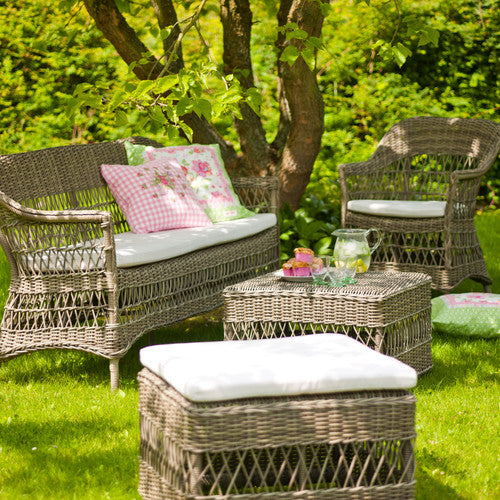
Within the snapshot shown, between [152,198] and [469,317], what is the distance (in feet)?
5.27

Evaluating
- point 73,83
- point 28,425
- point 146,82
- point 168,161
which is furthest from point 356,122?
A: point 28,425

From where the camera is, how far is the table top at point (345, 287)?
10.6 ft

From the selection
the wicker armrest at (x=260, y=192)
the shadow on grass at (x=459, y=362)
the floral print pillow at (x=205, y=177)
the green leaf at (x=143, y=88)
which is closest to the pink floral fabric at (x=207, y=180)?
the floral print pillow at (x=205, y=177)

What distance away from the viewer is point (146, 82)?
353 cm

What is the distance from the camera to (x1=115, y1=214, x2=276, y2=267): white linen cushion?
3574 millimetres

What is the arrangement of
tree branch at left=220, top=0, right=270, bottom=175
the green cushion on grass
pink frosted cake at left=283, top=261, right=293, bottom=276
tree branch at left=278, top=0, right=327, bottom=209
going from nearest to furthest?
1. pink frosted cake at left=283, top=261, right=293, bottom=276
2. the green cushion on grass
3. tree branch at left=278, top=0, right=327, bottom=209
4. tree branch at left=220, top=0, right=270, bottom=175

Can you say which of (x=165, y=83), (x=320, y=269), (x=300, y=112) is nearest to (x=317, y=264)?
(x=320, y=269)

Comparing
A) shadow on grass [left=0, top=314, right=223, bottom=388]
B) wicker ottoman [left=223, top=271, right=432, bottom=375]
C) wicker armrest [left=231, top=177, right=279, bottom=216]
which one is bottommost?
shadow on grass [left=0, top=314, right=223, bottom=388]

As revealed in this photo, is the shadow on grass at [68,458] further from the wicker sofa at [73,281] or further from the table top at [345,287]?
the table top at [345,287]

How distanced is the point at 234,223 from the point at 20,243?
124 centimetres

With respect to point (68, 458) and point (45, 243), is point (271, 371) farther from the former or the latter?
point (45, 243)

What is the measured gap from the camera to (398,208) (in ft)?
15.5

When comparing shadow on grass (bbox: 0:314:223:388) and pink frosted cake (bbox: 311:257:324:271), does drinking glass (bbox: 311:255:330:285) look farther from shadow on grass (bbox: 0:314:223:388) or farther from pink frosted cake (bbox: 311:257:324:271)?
shadow on grass (bbox: 0:314:223:388)

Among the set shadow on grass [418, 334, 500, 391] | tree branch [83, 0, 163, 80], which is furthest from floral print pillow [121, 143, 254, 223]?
shadow on grass [418, 334, 500, 391]
